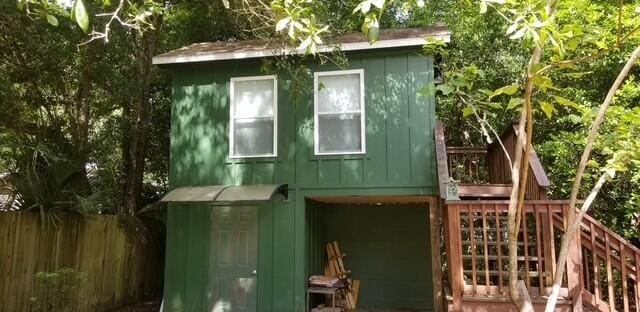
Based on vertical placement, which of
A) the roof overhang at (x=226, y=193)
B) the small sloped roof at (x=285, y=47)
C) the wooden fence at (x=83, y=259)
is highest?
the small sloped roof at (x=285, y=47)

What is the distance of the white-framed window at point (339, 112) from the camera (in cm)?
733

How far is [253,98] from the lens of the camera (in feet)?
25.7

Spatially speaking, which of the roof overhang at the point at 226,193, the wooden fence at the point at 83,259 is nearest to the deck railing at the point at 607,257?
the roof overhang at the point at 226,193

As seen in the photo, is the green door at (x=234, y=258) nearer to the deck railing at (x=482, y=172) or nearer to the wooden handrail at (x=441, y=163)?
the wooden handrail at (x=441, y=163)

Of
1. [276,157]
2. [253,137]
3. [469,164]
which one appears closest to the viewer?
[276,157]

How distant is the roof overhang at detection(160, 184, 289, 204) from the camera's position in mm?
6836

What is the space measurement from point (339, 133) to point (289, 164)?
98 cm

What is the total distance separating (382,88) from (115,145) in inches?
287

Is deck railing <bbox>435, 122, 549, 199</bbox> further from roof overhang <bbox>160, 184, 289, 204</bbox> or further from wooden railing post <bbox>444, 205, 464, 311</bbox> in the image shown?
roof overhang <bbox>160, 184, 289, 204</bbox>

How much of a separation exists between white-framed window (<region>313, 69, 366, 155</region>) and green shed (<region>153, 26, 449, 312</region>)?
0.02m

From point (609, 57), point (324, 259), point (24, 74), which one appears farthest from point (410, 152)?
point (24, 74)

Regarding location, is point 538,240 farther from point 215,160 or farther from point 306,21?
point 215,160

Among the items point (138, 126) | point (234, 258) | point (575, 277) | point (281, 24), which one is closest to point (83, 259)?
point (234, 258)

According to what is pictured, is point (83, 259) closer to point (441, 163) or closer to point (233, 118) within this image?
point (233, 118)
